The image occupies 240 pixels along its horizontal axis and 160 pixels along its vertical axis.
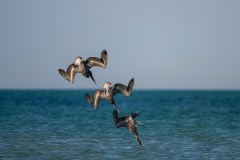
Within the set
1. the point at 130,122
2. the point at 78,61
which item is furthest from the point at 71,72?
the point at 130,122

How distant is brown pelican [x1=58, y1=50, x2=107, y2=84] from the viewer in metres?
23.4

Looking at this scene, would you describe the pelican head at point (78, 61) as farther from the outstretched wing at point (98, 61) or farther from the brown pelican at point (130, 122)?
the brown pelican at point (130, 122)

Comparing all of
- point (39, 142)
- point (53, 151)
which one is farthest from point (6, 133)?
point (53, 151)

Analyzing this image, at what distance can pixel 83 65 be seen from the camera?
947 inches

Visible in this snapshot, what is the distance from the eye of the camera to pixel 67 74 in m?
24.8

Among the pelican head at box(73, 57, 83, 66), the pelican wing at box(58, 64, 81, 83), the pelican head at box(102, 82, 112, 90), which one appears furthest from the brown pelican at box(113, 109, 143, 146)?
the pelican head at box(73, 57, 83, 66)

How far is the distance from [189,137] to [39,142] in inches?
344

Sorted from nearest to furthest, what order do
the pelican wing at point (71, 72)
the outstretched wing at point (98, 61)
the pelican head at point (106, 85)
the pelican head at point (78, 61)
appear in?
1. the outstretched wing at point (98, 61)
2. the pelican head at point (106, 85)
3. the pelican head at point (78, 61)
4. the pelican wing at point (71, 72)

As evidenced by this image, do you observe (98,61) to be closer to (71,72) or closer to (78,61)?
(78,61)

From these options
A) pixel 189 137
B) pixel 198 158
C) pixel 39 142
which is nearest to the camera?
pixel 198 158

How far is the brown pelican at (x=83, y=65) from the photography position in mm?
23422

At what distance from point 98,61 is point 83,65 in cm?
74

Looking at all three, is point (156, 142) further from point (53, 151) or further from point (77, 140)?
point (53, 151)

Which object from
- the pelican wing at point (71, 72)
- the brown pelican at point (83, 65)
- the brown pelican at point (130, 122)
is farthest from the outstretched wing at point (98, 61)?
the brown pelican at point (130, 122)
